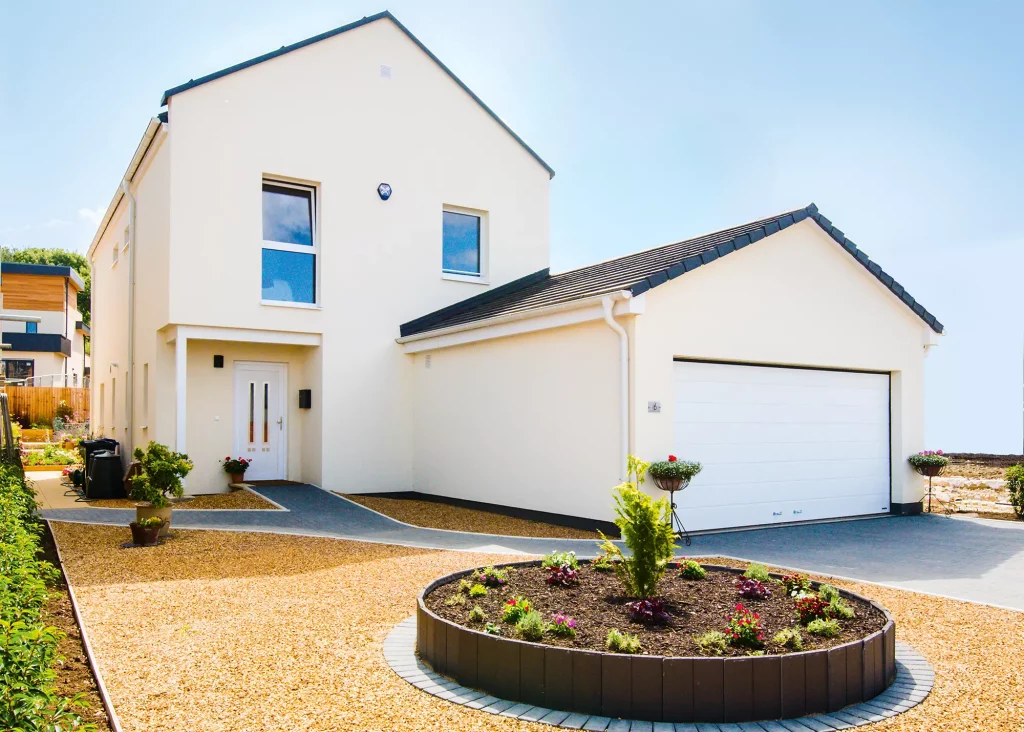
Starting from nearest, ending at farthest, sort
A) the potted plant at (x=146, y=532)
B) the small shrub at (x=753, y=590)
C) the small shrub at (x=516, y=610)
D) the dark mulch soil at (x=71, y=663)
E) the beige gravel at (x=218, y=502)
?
the dark mulch soil at (x=71, y=663) < the small shrub at (x=516, y=610) < the small shrub at (x=753, y=590) < the potted plant at (x=146, y=532) < the beige gravel at (x=218, y=502)

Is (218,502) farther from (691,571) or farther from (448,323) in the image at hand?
(691,571)

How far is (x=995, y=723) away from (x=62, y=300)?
35626 mm

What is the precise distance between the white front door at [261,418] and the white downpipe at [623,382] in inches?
297

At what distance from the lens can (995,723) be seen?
3.87m

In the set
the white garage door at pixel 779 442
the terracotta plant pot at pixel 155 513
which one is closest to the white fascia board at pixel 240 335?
the terracotta plant pot at pixel 155 513

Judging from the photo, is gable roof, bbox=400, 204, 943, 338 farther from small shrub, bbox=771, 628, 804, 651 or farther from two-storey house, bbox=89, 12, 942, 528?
small shrub, bbox=771, 628, 804, 651

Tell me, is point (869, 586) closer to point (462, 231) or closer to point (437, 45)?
point (462, 231)

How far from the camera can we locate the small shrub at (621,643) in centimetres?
409

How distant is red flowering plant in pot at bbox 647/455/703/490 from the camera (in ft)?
30.0

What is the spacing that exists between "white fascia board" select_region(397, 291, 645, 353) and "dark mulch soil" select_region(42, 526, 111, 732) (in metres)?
6.35

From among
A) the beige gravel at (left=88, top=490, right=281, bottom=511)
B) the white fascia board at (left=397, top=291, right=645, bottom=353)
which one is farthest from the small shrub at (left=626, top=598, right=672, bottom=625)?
the beige gravel at (left=88, top=490, right=281, bottom=511)

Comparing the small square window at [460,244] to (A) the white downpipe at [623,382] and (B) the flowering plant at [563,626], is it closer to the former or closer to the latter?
(A) the white downpipe at [623,382]

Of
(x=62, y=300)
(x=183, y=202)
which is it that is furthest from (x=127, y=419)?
(x=62, y=300)

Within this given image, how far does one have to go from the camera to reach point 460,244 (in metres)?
15.3
